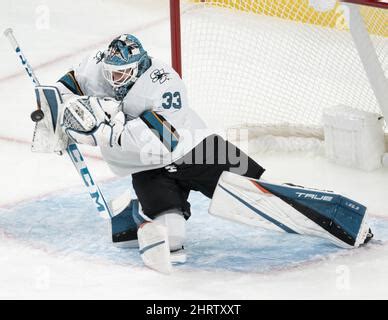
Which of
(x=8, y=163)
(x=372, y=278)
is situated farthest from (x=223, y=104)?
(x=372, y=278)

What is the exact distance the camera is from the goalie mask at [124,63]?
3.62 m

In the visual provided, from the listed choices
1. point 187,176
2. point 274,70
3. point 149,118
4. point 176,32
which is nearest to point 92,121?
point 149,118

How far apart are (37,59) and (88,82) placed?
1.99m

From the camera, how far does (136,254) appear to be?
3779 mm

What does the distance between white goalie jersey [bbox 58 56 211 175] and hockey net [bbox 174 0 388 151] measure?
Result: 2.80 ft

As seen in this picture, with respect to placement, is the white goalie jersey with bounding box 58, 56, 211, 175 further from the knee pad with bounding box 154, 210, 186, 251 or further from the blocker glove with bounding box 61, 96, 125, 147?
the knee pad with bounding box 154, 210, 186, 251

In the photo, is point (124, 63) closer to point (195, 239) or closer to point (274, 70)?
point (195, 239)

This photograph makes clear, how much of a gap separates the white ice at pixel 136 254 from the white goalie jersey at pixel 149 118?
323mm

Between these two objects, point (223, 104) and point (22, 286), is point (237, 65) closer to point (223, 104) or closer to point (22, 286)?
point (223, 104)

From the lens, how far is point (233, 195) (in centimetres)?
375

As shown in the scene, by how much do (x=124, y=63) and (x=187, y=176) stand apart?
17.1 inches

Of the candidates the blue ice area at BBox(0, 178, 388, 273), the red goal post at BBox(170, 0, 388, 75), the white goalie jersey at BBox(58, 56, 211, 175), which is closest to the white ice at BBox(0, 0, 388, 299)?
the blue ice area at BBox(0, 178, 388, 273)

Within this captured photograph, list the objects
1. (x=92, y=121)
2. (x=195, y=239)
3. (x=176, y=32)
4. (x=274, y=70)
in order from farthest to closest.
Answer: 1. (x=274, y=70)
2. (x=176, y=32)
3. (x=195, y=239)
4. (x=92, y=121)

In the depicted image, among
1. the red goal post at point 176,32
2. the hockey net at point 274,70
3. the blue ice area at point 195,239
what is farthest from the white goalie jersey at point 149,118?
the hockey net at point 274,70
